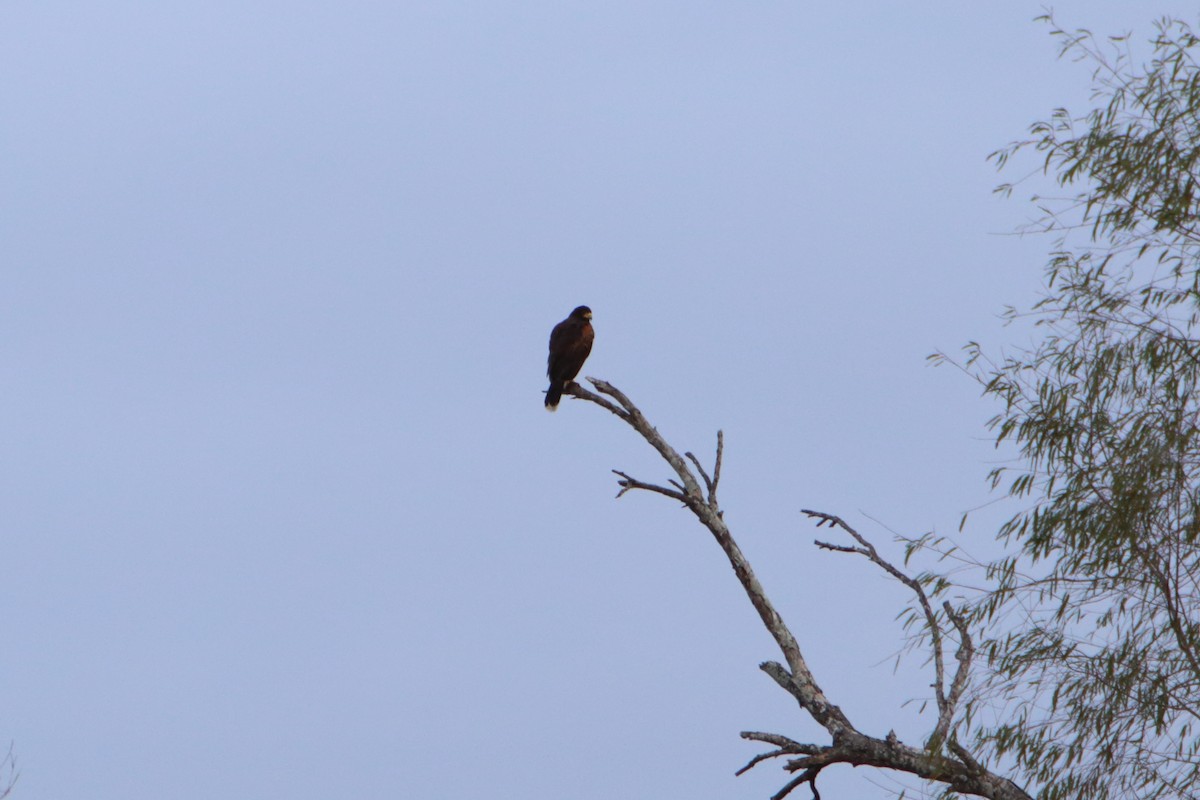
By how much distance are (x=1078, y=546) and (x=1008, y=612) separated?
458 millimetres

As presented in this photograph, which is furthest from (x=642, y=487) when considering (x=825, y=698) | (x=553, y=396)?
(x=553, y=396)

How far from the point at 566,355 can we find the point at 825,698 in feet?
20.7

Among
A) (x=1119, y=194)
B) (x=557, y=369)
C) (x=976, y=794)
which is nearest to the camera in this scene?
(x=976, y=794)

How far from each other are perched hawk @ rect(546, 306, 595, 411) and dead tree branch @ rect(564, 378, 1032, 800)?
15.7ft

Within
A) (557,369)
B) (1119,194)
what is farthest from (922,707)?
(557,369)

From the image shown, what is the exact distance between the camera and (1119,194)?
9.27 meters

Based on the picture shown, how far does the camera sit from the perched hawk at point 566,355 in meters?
14.1

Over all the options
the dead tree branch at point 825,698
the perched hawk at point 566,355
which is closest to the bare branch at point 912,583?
the dead tree branch at point 825,698

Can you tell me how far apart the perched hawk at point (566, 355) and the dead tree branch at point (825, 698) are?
4795mm

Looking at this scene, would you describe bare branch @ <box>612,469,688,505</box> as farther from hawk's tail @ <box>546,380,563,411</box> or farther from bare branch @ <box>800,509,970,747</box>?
hawk's tail @ <box>546,380,563,411</box>

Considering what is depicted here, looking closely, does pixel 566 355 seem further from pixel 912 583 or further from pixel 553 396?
pixel 912 583

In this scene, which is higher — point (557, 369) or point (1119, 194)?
point (557, 369)

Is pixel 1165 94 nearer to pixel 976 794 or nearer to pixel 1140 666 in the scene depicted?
pixel 1140 666

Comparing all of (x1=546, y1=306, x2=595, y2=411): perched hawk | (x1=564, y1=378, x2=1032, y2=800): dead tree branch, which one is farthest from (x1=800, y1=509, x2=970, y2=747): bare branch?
(x1=546, y1=306, x2=595, y2=411): perched hawk
